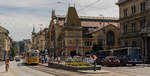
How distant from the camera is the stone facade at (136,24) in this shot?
5681 centimetres

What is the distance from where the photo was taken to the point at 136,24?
62.0 metres

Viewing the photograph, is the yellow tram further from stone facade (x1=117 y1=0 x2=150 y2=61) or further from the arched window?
the arched window

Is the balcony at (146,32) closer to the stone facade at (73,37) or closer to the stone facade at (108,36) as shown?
the stone facade at (73,37)

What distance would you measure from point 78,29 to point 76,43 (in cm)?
519

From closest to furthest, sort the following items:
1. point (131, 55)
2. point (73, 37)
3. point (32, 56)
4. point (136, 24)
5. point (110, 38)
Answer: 1. point (131, 55)
2. point (32, 56)
3. point (136, 24)
4. point (73, 37)
5. point (110, 38)

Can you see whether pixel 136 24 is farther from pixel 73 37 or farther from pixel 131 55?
pixel 73 37

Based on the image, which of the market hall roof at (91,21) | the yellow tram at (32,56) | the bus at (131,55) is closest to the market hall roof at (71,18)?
the market hall roof at (91,21)

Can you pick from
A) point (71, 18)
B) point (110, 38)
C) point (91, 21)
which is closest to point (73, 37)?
point (71, 18)

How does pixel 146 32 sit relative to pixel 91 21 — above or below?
below

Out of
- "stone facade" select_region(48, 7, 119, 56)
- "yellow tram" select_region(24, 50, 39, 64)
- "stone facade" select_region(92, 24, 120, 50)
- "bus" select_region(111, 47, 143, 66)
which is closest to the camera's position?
"bus" select_region(111, 47, 143, 66)

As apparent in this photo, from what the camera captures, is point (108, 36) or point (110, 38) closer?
point (110, 38)

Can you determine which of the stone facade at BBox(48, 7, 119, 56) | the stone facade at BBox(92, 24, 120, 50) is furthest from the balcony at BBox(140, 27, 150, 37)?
the stone facade at BBox(92, 24, 120, 50)

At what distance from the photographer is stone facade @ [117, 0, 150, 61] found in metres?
56.8

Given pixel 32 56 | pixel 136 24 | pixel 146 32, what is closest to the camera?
pixel 32 56
